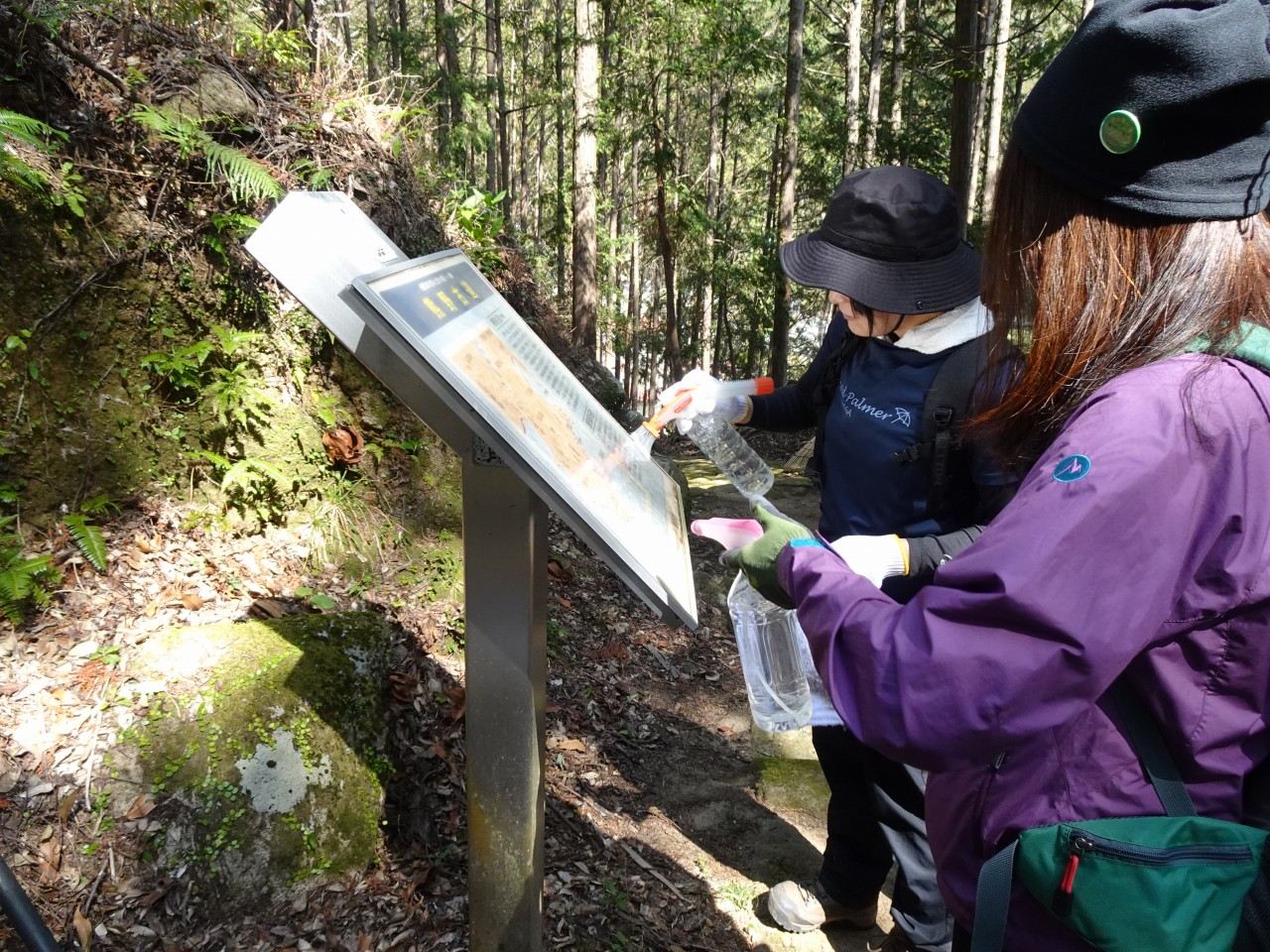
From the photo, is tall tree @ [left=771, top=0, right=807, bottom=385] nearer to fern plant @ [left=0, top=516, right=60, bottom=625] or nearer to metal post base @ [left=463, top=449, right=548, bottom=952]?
fern plant @ [left=0, top=516, right=60, bottom=625]

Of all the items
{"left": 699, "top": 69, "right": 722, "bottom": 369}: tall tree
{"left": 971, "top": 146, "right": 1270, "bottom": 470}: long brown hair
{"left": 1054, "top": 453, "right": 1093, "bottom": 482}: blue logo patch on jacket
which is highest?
{"left": 971, "top": 146, "right": 1270, "bottom": 470}: long brown hair

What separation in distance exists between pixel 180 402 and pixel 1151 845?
417 centimetres

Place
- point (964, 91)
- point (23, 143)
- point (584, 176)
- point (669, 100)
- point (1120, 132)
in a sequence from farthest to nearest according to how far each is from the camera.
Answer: point (669, 100) < point (584, 176) < point (964, 91) < point (23, 143) < point (1120, 132)

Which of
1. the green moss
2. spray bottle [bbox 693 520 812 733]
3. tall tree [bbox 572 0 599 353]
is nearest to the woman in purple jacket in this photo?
spray bottle [bbox 693 520 812 733]

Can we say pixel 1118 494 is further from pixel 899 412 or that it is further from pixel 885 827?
pixel 885 827

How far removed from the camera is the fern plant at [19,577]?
10.3 feet

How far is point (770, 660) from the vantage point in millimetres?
3711

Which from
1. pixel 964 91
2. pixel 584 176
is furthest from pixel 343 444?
pixel 584 176

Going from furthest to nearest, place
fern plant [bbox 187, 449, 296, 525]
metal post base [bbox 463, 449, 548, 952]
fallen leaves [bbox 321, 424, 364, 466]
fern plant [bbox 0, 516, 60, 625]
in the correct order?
fallen leaves [bbox 321, 424, 364, 466] < fern plant [bbox 187, 449, 296, 525] < fern plant [bbox 0, 516, 60, 625] < metal post base [bbox 463, 449, 548, 952]

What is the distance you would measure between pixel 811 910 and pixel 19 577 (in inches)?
131

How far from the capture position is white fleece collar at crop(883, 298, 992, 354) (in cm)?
240

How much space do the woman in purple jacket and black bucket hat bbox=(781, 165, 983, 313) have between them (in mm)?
1021

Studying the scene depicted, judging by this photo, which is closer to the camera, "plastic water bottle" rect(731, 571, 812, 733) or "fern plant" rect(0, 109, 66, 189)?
"plastic water bottle" rect(731, 571, 812, 733)

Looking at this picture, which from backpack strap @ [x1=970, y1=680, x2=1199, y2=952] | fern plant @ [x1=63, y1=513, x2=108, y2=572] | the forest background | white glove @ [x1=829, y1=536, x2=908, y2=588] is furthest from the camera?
the forest background
